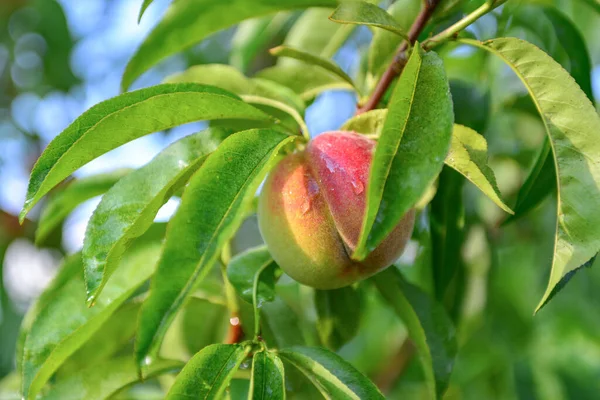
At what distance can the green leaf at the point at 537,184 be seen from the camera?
100 centimetres

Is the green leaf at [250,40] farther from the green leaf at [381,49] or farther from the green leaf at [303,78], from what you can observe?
the green leaf at [381,49]

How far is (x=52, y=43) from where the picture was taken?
288 centimetres

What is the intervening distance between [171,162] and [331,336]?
48 cm

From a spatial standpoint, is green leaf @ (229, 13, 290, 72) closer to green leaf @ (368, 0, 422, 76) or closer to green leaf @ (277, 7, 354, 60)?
green leaf @ (277, 7, 354, 60)

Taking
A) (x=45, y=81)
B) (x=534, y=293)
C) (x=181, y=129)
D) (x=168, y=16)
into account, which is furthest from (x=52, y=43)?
(x=534, y=293)

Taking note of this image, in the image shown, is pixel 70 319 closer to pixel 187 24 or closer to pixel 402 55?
pixel 187 24

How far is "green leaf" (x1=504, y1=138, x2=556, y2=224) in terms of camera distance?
100cm

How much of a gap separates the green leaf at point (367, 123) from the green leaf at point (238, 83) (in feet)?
0.36

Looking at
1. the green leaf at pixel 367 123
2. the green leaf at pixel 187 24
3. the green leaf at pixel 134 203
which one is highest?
the green leaf at pixel 187 24

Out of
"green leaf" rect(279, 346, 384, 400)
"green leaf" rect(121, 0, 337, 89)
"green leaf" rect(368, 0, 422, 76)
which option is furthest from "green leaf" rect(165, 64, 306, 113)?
"green leaf" rect(279, 346, 384, 400)

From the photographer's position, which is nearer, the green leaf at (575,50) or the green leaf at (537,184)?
the green leaf at (537,184)

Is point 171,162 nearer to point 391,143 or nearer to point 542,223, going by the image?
point 391,143

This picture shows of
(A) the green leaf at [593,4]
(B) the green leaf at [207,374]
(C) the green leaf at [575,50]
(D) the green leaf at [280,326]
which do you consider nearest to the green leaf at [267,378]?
(B) the green leaf at [207,374]

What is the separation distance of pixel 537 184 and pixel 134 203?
603 mm
